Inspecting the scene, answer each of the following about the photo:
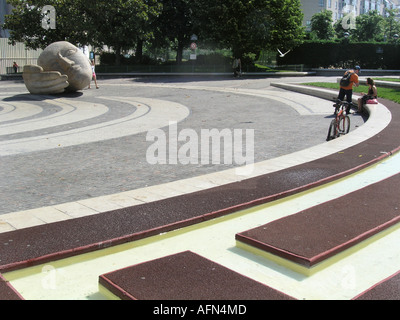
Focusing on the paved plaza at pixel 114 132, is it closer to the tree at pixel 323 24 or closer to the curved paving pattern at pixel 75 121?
the curved paving pattern at pixel 75 121

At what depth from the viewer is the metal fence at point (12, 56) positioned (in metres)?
43.2

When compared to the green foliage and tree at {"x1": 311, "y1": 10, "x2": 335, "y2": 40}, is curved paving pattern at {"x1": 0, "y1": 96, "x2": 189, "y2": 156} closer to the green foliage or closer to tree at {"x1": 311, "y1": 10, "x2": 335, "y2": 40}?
the green foliage

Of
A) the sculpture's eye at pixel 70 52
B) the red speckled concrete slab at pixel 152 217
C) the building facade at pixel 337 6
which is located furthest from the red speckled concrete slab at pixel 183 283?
the building facade at pixel 337 6

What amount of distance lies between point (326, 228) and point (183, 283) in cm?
206

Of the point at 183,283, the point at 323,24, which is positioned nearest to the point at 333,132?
the point at 183,283

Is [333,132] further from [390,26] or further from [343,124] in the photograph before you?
[390,26]

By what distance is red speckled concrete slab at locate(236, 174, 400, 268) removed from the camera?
188 inches

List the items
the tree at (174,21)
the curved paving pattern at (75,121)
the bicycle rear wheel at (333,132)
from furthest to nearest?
the tree at (174,21) < the curved paving pattern at (75,121) < the bicycle rear wheel at (333,132)

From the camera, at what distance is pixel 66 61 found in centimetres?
2219

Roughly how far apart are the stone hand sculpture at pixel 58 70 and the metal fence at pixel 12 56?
21822 millimetres

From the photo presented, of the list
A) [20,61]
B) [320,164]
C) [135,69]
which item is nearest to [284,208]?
[320,164]
